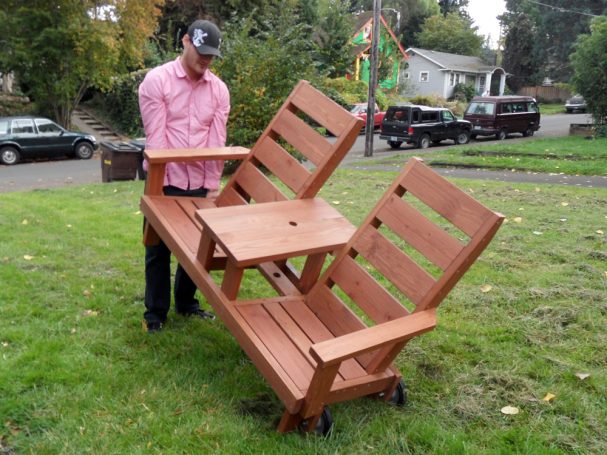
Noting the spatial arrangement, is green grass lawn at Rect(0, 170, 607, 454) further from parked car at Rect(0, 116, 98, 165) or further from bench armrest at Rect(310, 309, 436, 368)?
parked car at Rect(0, 116, 98, 165)

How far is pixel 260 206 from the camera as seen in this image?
Result: 343 cm

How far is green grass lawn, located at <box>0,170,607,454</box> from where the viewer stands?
2777mm

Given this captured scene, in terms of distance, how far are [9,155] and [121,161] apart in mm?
7556

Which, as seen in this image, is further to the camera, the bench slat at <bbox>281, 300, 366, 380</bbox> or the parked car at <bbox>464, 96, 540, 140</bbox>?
the parked car at <bbox>464, 96, 540, 140</bbox>

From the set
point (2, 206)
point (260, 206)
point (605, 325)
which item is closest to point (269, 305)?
point (260, 206)

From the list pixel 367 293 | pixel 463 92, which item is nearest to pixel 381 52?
pixel 463 92

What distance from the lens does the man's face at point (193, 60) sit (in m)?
3.60

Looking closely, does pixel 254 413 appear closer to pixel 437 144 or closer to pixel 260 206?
pixel 260 206

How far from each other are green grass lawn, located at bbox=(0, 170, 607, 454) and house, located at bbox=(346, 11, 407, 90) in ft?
124

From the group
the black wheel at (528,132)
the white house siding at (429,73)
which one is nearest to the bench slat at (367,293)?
the black wheel at (528,132)

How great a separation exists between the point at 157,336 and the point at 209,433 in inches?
45.7

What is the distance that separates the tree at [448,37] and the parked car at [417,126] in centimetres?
3893

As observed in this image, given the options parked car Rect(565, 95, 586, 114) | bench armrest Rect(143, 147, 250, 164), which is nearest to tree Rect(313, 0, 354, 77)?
parked car Rect(565, 95, 586, 114)

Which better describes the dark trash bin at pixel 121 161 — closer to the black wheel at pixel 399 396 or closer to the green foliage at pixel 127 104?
the black wheel at pixel 399 396
